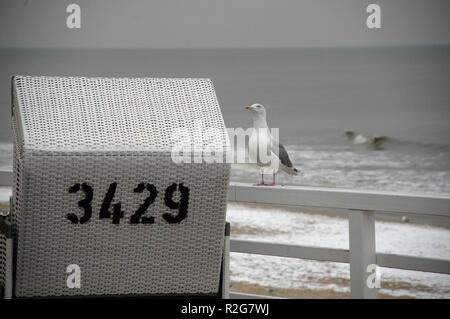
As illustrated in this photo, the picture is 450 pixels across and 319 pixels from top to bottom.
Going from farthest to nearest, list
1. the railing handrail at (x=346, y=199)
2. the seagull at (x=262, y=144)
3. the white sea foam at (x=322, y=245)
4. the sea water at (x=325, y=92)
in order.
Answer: the sea water at (x=325, y=92) < the white sea foam at (x=322, y=245) < the seagull at (x=262, y=144) < the railing handrail at (x=346, y=199)

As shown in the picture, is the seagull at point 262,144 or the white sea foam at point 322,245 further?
the white sea foam at point 322,245

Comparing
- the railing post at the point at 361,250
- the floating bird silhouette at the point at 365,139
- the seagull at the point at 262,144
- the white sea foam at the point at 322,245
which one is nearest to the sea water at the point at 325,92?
the floating bird silhouette at the point at 365,139

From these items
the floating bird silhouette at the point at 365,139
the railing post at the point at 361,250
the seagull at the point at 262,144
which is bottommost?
the railing post at the point at 361,250

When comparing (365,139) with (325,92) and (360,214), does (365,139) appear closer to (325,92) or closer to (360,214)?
(325,92)

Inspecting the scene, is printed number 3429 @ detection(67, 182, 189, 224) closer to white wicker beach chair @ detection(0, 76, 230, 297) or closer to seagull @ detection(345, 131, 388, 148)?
white wicker beach chair @ detection(0, 76, 230, 297)

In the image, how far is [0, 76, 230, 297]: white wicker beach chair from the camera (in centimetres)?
109

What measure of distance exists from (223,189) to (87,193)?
→ 266mm

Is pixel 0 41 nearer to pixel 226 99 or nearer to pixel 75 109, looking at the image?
pixel 226 99

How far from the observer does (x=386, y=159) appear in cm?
1089

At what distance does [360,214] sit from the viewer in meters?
1.52

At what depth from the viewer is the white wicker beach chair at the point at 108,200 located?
3.56ft

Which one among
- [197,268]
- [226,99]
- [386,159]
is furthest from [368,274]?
[226,99]

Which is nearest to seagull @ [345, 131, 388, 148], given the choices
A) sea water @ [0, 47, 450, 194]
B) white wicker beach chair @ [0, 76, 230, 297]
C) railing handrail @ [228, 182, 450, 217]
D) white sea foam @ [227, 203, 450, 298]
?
sea water @ [0, 47, 450, 194]

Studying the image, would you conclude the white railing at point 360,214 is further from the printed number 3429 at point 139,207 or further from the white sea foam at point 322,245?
the white sea foam at point 322,245
